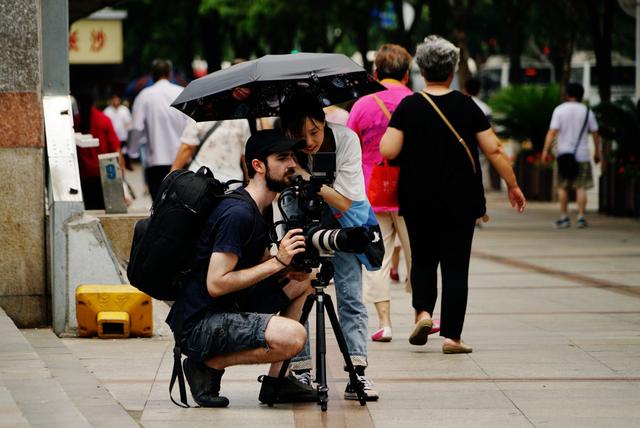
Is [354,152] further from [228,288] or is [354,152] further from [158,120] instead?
[158,120]

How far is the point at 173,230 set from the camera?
21.2 feet

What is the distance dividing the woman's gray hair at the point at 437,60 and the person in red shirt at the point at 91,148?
14.9 feet

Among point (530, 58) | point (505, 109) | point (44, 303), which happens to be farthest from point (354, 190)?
point (530, 58)

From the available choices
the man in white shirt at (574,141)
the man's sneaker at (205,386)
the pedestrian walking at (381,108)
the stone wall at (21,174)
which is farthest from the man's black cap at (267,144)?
the man in white shirt at (574,141)

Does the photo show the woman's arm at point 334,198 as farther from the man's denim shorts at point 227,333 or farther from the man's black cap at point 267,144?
the man's denim shorts at point 227,333

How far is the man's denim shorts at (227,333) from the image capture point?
650 centimetres

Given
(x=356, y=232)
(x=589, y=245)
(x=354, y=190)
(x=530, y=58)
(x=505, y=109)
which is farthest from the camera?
(x=530, y=58)

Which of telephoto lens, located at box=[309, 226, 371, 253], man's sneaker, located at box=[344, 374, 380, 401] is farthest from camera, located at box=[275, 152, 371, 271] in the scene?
man's sneaker, located at box=[344, 374, 380, 401]

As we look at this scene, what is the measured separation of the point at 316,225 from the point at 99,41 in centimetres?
3458

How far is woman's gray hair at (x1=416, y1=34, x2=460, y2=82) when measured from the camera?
8.61 metres

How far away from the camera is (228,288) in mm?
6418

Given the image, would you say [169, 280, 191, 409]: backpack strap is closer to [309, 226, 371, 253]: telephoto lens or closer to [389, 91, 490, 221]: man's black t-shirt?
[309, 226, 371, 253]: telephoto lens

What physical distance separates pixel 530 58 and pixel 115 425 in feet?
167

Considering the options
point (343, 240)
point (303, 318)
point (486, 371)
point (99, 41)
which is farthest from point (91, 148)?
point (99, 41)
